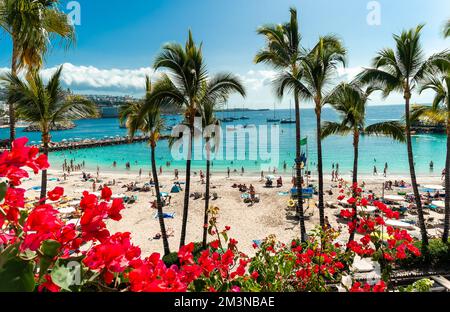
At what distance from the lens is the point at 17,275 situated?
1253mm

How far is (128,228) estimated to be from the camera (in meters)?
19.5

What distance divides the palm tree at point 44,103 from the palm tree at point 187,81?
238 centimetres

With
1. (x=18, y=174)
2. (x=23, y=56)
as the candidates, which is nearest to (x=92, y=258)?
(x=18, y=174)

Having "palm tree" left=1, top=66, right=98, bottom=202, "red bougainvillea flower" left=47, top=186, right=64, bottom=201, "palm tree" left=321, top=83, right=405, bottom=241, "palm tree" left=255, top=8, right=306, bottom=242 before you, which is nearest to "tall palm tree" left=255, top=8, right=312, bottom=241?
"palm tree" left=255, top=8, right=306, bottom=242

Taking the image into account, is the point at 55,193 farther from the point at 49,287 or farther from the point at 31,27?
the point at 31,27

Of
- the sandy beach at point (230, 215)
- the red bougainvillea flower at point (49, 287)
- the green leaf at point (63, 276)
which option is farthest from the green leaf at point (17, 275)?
the sandy beach at point (230, 215)

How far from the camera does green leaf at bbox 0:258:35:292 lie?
1225 mm

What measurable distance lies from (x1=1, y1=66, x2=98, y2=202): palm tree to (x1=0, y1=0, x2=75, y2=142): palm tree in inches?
47.4

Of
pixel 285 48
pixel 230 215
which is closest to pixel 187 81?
pixel 285 48

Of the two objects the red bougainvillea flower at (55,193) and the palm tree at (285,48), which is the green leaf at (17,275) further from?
the palm tree at (285,48)

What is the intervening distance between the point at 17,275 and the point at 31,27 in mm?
5896

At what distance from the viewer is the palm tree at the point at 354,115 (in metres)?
10.9
